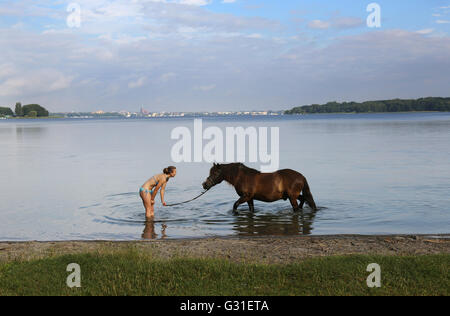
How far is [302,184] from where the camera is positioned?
1589 cm

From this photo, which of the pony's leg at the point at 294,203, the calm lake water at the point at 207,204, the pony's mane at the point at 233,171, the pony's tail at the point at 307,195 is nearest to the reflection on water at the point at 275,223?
the calm lake water at the point at 207,204

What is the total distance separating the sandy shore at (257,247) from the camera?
1041cm

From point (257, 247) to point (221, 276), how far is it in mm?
3046

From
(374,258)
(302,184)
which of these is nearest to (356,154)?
(302,184)

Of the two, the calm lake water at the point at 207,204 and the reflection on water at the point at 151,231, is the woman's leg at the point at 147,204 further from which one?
the reflection on water at the point at 151,231

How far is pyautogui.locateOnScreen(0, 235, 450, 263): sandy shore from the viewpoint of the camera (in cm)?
1041

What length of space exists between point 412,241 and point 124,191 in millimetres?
13242

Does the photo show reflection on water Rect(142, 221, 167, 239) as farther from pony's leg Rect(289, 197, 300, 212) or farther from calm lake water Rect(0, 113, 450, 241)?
pony's leg Rect(289, 197, 300, 212)

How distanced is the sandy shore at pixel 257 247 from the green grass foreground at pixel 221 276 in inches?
36.3

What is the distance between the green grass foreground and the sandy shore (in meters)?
0.92

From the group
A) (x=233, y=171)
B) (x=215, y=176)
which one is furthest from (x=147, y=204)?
(x=233, y=171)

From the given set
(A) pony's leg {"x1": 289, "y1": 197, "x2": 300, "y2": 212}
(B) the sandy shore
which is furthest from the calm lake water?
(B) the sandy shore

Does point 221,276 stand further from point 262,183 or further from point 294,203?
point 294,203
